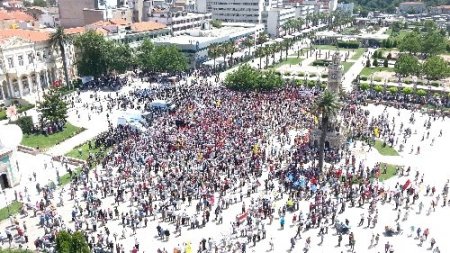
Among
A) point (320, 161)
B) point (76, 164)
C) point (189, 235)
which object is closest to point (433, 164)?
point (320, 161)

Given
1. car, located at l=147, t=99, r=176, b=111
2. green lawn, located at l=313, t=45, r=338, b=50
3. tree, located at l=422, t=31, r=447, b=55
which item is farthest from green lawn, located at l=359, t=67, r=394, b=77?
car, located at l=147, t=99, r=176, b=111

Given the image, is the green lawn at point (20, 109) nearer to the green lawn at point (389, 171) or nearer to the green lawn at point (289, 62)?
the green lawn at point (389, 171)

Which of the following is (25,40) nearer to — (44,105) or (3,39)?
(3,39)

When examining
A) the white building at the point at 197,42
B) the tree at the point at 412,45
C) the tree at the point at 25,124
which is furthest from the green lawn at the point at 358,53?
the tree at the point at 25,124

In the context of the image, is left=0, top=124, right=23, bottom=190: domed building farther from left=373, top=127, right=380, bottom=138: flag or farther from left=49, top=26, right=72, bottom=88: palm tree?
left=373, top=127, right=380, bottom=138: flag

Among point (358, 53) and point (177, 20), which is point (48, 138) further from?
point (358, 53)
